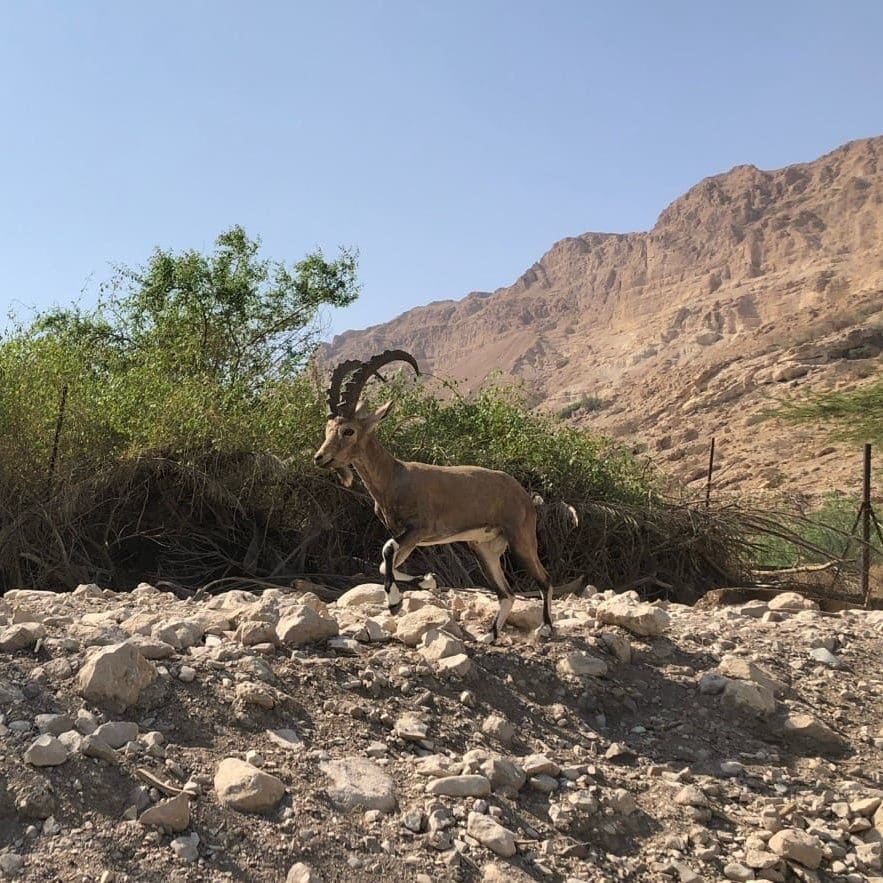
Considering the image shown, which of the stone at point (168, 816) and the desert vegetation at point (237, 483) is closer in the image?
the stone at point (168, 816)

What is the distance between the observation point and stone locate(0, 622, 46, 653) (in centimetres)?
432

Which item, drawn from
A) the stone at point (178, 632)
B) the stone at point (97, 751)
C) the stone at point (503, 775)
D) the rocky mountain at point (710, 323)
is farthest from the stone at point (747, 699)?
the rocky mountain at point (710, 323)

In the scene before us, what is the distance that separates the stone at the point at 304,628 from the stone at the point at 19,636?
1.20m

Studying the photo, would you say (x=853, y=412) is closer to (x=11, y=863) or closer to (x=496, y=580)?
(x=496, y=580)

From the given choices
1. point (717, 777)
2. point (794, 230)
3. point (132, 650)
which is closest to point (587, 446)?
point (717, 777)

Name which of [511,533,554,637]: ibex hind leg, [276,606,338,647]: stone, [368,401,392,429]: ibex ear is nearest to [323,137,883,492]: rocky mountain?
[511,533,554,637]: ibex hind leg

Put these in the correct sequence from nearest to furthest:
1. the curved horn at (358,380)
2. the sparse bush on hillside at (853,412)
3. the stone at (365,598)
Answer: the curved horn at (358,380)
the stone at (365,598)
the sparse bush on hillside at (853,412)

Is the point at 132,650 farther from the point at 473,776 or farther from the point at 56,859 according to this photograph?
the point at 473,776

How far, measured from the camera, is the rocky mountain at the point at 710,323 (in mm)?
33406

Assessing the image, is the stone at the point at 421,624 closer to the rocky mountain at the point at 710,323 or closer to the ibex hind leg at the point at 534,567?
the ibex hind leg at the point at 534,567

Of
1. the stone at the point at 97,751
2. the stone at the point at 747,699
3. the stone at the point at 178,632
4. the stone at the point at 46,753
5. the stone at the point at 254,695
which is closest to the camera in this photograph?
the stone at the point at 46,753

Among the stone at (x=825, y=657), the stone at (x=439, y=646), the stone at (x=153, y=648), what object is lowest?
the stone at (x=825, y=657)

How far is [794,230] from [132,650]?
66.9 metres

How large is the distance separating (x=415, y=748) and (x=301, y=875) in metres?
1.11
